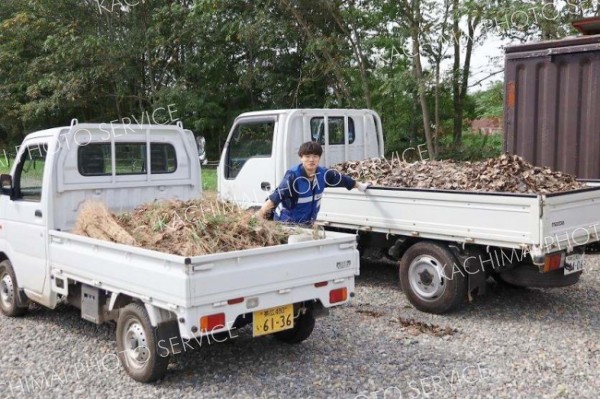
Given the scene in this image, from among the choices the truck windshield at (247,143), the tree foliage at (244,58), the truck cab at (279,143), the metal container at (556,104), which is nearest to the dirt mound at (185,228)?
the truck cab at (279,143)

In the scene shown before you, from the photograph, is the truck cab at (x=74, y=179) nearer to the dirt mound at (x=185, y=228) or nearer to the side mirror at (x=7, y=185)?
the side mirror at (x=7, y=185)

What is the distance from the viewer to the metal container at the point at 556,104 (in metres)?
7.54

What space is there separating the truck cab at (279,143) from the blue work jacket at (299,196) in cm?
191

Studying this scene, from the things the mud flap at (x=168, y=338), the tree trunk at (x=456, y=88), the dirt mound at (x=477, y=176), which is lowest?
the mud flap at (x=168, y=338)

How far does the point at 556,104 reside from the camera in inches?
308

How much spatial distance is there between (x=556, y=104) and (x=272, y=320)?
522cm

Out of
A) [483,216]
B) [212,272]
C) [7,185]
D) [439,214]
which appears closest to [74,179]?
[7,185]

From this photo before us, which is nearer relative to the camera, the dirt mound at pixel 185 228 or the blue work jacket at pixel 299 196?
the dirt mound at pixel 185 228

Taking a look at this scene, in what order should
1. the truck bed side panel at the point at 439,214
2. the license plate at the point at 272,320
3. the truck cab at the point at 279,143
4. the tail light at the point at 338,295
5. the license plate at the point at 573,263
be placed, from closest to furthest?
the license plate at the point at 272,320, the tail light at the point at 338,295, the truck bed side panel at the point at 439,214, the license plate at the point at 573,263, the truck cab at the point at 279,143

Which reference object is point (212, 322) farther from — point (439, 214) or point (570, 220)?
point (570, 220)

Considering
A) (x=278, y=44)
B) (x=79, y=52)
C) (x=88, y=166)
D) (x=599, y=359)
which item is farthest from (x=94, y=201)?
(x=79, y=52)

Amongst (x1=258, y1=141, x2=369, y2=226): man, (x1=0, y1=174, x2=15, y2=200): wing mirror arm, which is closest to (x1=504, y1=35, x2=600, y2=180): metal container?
(x1=258, y1=141, x2=369, y2=226): man

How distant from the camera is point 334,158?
826cm

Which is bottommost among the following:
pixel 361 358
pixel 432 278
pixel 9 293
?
pixel 361 358
